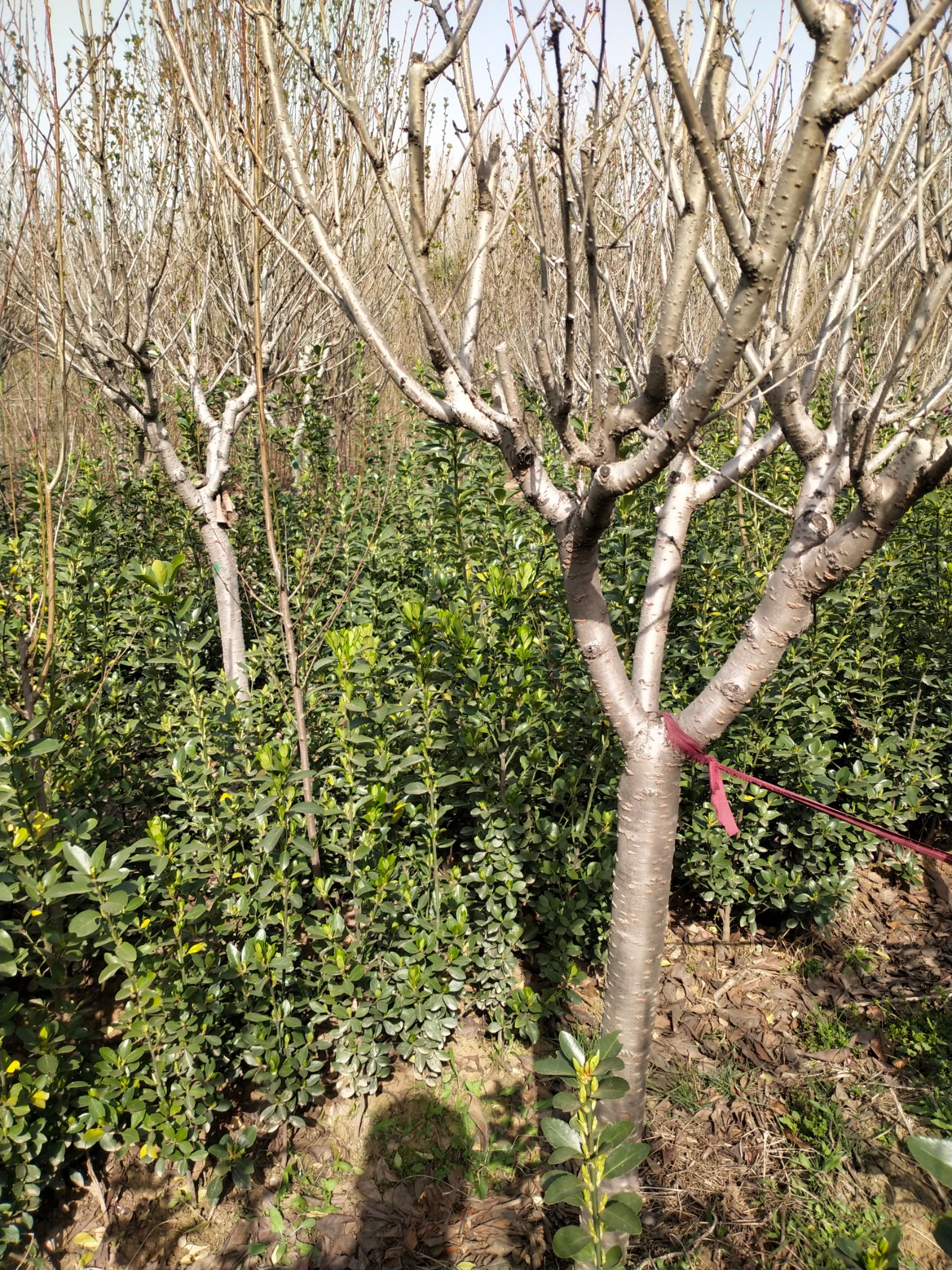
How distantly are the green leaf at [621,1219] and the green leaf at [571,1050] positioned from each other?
8.4 inches

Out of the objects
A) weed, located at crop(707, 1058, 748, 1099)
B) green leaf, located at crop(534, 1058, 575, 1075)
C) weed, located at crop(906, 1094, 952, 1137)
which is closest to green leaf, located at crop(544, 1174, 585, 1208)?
green leaf, located at crop(534, 1058, 575, 1075)

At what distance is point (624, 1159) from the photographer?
1.25 m

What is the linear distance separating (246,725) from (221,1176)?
118 cm

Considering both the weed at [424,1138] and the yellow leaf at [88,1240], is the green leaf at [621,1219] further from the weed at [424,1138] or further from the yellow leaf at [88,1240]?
the yellow leaf at [88,1240]

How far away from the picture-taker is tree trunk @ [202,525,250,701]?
331cm

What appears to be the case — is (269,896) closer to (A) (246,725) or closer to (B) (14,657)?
(A) (246,725)

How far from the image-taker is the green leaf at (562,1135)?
4.18 feet

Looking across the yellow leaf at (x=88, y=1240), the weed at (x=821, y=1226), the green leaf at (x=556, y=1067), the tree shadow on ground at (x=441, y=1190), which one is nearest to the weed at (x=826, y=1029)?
the weed at (x=821, y=1226)

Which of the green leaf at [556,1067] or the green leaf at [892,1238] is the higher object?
the green leaf at [556,1067]

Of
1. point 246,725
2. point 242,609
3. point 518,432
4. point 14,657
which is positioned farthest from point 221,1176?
point 242,609

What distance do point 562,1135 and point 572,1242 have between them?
142mm

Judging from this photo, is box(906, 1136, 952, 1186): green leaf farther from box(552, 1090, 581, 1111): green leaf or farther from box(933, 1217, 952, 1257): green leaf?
box(552, 1090, 581, 1111): green leaf

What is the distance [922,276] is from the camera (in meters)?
1.61

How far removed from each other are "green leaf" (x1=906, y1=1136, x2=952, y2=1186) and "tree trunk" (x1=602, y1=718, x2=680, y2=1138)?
0.78m
